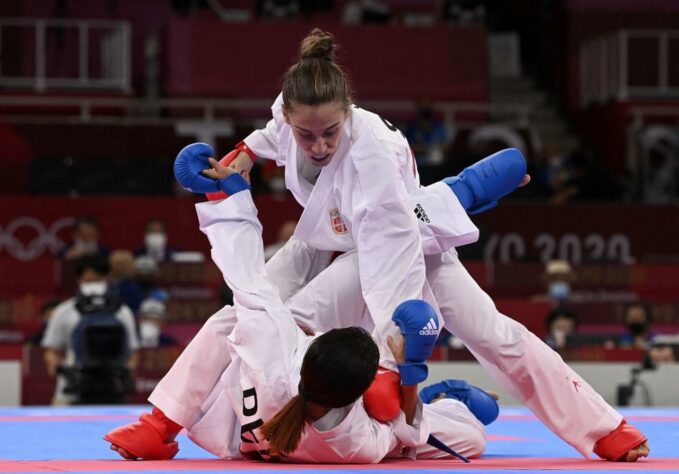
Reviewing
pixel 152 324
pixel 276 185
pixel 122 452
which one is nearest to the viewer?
pixel 122 452

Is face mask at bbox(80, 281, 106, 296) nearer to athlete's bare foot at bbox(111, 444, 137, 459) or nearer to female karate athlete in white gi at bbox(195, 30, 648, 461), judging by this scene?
female karate athlete in white gi at bbox(195, 30, 648, 461)

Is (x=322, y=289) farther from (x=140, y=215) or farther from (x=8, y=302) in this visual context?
(x=140, y=215)

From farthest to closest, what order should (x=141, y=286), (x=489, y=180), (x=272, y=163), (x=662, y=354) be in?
(x=272, y=163)
(x=141, y=286)
(x=662, y=354)
(x=489, y=180)

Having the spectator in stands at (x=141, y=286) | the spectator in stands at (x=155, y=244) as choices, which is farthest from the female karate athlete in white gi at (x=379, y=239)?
the spectator in stands at (x=155, y=244)

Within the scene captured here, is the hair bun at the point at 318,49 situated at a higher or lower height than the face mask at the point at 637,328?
higher

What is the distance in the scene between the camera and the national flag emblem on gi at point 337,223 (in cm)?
479

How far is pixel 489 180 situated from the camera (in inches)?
198

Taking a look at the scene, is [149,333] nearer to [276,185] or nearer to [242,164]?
[276,185]

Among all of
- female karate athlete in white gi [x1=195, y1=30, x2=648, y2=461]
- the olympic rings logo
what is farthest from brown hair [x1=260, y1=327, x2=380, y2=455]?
the olympic rings logo

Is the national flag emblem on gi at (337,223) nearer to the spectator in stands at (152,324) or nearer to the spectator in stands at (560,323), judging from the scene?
the spectator in stands at (152,324)

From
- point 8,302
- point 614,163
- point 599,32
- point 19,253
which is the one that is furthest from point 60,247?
point 599,32

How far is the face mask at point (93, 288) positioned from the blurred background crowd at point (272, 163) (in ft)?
0.06

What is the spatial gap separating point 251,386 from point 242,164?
2.99 feet

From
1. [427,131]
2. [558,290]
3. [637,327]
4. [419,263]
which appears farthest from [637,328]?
[419,263]
